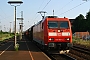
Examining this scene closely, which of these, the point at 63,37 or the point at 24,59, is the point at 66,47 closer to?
the point at 63,37

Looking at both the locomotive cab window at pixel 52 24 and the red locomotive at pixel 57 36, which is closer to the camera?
the red locomotive at pixel 57 36

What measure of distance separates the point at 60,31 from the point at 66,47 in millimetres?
1480

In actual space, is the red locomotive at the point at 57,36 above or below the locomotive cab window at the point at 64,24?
below

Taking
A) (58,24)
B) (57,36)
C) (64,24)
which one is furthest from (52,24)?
(57,36)

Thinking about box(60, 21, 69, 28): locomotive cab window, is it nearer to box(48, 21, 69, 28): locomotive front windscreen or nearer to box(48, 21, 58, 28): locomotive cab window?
box(48, 21, 69, 28): locomotive front windscreen

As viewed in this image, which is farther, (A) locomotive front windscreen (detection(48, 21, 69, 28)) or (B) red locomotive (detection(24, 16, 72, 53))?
(A) locomotive front windscreen (detection(48, 21, 69, 28))

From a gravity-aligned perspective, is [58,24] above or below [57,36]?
above

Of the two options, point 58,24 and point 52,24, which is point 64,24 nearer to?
point 58,24

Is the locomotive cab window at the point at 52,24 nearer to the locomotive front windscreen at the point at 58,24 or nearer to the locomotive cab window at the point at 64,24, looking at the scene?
the locomotive front windscreen at the point at 58,24

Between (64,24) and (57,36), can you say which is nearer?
(57,36)

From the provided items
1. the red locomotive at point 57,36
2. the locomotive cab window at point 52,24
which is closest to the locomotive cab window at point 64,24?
Result: the red locomotive at point 57,36

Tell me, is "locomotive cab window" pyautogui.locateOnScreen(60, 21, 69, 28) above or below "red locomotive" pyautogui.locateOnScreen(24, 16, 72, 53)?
above

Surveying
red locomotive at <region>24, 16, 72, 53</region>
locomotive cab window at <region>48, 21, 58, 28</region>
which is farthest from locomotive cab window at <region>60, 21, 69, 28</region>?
locomotive cab window at <region>48, 21, 58, 28</region>

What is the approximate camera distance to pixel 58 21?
2002cm
